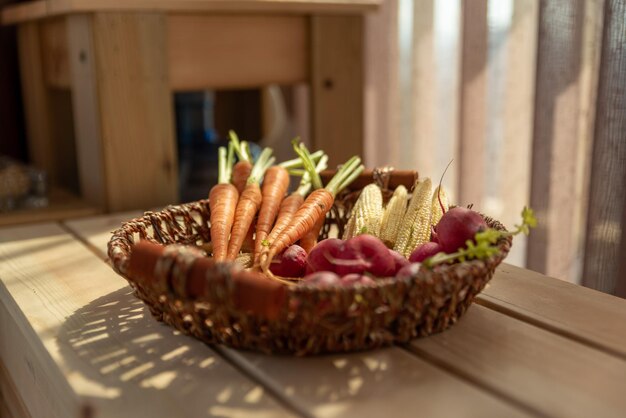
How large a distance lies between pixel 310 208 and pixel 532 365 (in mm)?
385

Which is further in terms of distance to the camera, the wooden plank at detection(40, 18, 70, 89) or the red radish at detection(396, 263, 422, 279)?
the wooden plank at detection(40, 18, 70, 89)

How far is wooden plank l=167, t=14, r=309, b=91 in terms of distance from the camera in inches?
61.7

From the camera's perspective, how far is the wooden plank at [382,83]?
6.12 feet

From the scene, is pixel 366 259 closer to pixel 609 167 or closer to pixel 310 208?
pixel 310 208

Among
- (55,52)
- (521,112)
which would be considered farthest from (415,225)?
(55,52)

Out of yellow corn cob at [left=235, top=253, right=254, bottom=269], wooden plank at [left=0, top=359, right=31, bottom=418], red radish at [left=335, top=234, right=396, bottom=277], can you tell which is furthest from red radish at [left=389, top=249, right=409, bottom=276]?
wooden plank at [left=0, top=359, right=31, bottom=418]

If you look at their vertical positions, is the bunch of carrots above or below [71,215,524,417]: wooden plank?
above

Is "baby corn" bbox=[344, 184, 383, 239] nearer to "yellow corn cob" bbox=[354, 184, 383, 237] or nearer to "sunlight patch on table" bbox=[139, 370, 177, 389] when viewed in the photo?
"yellow corn cob" bbox=[354, 184, 383, 237]

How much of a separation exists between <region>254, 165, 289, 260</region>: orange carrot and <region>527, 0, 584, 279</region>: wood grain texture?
0.53 m

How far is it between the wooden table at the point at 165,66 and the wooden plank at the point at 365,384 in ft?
2.84

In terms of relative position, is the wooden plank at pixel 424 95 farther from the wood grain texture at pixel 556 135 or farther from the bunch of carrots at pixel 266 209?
the bunch of carrots at pixel 266 209

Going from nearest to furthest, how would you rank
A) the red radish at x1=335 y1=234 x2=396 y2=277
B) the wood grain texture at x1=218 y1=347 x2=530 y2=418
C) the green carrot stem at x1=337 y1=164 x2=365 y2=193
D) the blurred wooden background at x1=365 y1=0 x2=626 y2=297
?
the wood grain texture at x1=218 y1=347 x2=530 y2=418, the red radish at x1=335 y1=234 x2=396 y2=277, the green carrot stem at x1=337 y1=164 x2=365 y2=193, the blurred wooden background at x1=365 y1=0 x2=626 y2=297

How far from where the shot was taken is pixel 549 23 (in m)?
1.32

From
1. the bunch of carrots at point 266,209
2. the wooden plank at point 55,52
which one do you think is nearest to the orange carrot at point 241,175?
the bunch of carrots at point 266,209
